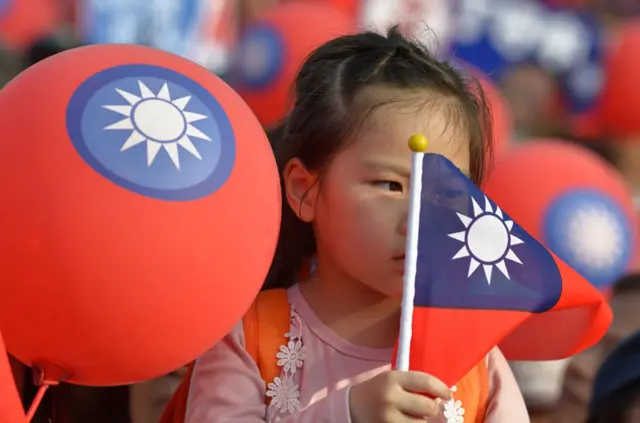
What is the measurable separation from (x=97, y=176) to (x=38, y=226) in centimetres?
10

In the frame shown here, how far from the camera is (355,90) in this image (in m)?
1.84

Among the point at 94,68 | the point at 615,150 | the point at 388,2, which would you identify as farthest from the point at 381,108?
the point at 388,2

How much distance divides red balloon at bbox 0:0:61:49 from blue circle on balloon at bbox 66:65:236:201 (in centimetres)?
572

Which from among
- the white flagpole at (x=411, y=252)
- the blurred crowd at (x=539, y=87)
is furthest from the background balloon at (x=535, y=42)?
the white flagpole at (x=411, y=252)

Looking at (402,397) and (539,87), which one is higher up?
(539,87)

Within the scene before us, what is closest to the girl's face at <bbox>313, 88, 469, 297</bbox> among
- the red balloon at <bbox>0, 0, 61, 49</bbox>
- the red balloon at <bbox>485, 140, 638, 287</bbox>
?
the red balloon at <bbox>485, 140, 638, 287</bbox>

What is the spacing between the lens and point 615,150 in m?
7.12

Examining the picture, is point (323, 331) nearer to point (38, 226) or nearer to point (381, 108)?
point (381, 108)

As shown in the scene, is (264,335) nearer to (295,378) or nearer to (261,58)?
(295,378)

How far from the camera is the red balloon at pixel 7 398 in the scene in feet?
4.64

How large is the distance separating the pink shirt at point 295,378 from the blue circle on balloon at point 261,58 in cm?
362

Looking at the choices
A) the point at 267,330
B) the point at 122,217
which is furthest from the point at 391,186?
the point at 122,217

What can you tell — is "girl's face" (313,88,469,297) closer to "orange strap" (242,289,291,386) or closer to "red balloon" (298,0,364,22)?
"orange strap" (242,289,291,386)

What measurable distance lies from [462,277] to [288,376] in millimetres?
354
